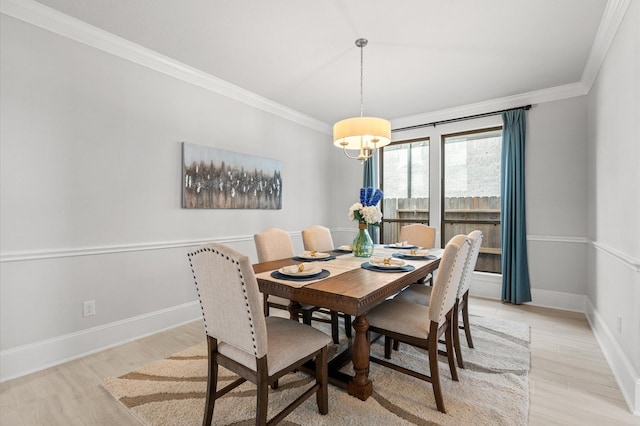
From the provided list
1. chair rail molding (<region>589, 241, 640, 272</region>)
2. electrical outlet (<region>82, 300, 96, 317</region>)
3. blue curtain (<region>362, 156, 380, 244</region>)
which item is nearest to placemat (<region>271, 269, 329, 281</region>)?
electrical outlet (<region>82, 300, 96, 317</region>)

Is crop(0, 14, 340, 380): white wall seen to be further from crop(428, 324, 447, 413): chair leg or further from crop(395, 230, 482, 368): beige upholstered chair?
crop(428, 324, 447, 413): chair leg

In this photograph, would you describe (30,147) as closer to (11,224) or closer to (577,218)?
(11,224)

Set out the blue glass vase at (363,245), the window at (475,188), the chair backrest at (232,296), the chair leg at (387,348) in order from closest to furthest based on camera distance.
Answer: the chair backrest at (232,296)
the chair leg at (387,348)
the blue glass vase at (363,245)
the window at (475,188)

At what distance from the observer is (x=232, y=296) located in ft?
4.40

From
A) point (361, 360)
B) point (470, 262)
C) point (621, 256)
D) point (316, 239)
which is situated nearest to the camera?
point (361, 360)

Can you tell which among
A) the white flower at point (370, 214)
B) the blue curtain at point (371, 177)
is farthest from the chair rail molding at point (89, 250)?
the blue curtain at point (371, 177)

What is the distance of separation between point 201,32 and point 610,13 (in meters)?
3.08

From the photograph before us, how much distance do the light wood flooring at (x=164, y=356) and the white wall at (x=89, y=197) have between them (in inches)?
9.8

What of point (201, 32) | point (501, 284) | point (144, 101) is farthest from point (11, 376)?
point (501, 284)

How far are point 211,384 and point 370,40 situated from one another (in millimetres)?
2764

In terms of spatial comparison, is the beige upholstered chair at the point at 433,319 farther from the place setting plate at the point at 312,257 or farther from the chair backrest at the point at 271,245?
the chair backrest at the point at 271,245

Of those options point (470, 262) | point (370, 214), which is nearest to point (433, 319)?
point (470, 262)

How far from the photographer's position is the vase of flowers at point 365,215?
95.3 inches

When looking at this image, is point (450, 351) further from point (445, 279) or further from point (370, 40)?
point (370, 40)
